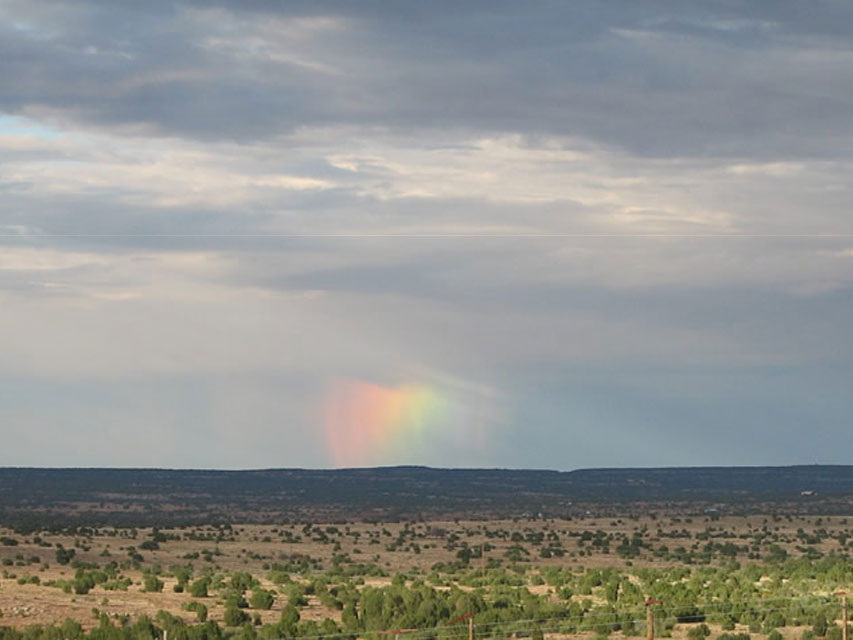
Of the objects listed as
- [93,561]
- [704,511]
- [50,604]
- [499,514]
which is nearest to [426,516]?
[499,514]

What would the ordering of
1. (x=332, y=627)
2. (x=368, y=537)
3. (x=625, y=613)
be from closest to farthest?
(x=332, y=627) → (x=625, y=613) → (x=368, y=537)

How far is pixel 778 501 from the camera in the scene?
186 m

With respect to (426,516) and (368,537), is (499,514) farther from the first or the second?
(368,537)

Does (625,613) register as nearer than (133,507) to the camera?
Yes

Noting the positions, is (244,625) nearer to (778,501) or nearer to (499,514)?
(499,514)

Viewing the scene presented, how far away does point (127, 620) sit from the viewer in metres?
48.0

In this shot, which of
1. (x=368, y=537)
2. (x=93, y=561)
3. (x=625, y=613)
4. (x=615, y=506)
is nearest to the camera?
(x=625, y=613)

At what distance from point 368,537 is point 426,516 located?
4431cm

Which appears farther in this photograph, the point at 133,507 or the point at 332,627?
the point at 133,507

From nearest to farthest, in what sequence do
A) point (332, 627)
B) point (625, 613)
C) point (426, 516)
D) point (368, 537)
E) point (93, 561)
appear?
point (332, 627) → point (625, 613) → point (93, 561) → point (368, 537) → point (426, 516)

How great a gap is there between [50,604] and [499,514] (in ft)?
360

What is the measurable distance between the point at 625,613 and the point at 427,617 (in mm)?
7923

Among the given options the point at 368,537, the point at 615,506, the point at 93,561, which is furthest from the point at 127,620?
the point at 615,506

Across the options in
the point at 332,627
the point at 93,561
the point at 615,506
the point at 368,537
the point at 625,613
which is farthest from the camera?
the point at 615,506
